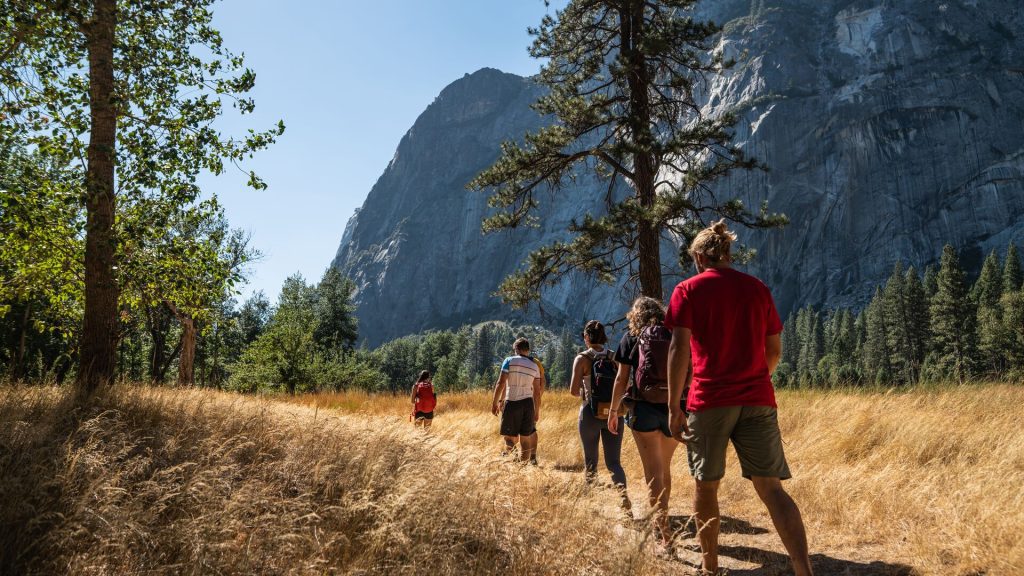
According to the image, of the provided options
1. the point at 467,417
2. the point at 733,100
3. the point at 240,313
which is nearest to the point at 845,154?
the point at 733,100

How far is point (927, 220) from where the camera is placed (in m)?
121

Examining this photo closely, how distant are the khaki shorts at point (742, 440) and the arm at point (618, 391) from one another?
3.93ft

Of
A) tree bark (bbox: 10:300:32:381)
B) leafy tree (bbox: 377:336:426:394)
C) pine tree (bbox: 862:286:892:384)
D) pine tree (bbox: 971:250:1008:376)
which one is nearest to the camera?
tree bark (bbox: 10:300:32:381)

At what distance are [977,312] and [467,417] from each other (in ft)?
210

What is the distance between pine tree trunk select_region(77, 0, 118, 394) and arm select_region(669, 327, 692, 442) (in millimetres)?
5315

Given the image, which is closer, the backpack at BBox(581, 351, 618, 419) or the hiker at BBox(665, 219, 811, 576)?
the hiker at BBox(665, 219, 811, 576)

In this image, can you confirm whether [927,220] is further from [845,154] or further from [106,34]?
[106,34]

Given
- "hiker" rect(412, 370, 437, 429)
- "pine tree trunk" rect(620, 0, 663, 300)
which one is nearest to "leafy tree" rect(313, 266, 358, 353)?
"hiker" rect(412, 370, 437, 429)

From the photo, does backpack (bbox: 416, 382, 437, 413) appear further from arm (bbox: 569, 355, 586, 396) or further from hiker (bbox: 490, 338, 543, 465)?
arm (bbox: 569, 355, 586, 396)

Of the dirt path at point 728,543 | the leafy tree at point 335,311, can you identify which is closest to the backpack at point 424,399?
the dirt path at point 728,543

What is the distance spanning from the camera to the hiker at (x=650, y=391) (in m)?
Answer: 4.41

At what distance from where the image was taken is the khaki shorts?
3.25m

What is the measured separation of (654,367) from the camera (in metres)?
4.40

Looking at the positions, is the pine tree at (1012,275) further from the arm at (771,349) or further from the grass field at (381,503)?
the arm at (771,349)
